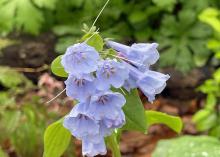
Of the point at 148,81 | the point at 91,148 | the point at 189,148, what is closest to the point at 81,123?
the point at 91,148

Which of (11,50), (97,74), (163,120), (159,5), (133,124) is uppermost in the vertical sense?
(97,74)

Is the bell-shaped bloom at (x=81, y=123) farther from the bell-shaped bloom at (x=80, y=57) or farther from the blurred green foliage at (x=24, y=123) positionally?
the blurred green foliage at (x=24, y=123)

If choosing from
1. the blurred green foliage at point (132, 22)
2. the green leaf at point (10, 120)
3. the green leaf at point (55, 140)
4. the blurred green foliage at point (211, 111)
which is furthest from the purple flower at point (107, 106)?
the blurred green foliage at point (132, 22)

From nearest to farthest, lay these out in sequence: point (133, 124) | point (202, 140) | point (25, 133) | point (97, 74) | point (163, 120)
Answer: point (97, 74)
point (133, 124)
point (163, 120)
point (202, 140)
point (25, 133)

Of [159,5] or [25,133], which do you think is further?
[159,5]

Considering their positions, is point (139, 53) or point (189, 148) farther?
point (189, 148)

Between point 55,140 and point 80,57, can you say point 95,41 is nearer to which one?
point 80,57

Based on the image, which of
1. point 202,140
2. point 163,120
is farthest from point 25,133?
point 163,120

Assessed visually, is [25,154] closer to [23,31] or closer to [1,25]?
[1,25]
